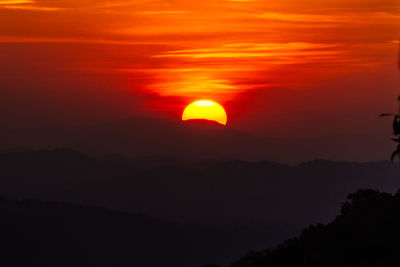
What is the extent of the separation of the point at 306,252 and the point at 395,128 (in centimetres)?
1370

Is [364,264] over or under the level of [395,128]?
under

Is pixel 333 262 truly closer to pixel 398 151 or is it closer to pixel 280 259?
pixel 280 259

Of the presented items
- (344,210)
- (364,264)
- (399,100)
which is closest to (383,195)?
(344,210)

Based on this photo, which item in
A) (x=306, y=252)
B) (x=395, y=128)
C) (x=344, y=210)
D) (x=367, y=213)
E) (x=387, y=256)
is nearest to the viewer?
(x=395, y=128)

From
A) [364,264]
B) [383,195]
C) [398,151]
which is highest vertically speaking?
[383,195]

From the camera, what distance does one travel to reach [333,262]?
128 ft

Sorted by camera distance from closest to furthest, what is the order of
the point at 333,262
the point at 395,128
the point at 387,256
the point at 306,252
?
the point at 395,128 < the point at 387,256 < the point at 333,262 < the point at 306,252

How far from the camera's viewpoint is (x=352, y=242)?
4050 cm

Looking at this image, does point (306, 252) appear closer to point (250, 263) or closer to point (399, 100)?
point (250, 263)

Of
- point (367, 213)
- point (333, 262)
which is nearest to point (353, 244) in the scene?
point (333, 262)

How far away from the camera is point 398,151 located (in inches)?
1176

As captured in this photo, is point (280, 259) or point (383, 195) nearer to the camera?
point (280, 259)

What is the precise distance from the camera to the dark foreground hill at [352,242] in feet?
125

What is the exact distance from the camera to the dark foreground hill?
38.0 meters
